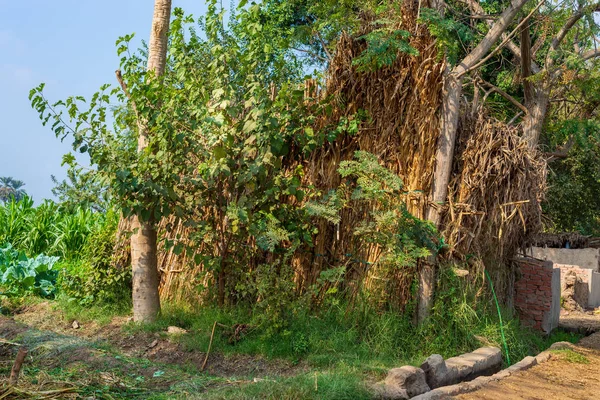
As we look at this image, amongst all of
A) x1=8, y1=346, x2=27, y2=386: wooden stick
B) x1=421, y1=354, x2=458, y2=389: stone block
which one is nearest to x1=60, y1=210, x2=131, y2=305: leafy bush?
x1=8, y1=346, x2=27, y2=386: wooden stick

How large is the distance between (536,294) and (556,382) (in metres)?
3.19

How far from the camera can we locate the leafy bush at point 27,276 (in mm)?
8805

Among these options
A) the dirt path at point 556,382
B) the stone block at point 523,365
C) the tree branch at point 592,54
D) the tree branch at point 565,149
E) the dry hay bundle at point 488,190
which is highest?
the tree branch at point 592,54

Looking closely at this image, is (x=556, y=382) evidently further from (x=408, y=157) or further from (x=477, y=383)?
(x=408, y=157)

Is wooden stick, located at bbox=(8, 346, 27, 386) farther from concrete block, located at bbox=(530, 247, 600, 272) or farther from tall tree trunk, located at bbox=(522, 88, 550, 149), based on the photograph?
concrete block, located at bbox=(530, 247, 600, 272)

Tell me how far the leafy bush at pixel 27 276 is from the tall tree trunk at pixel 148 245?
7.64ft

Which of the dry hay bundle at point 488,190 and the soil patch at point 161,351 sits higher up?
the dry hay bundle at point 488,190

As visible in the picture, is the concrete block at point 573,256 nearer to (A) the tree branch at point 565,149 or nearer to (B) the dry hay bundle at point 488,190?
(A) the tree branch at point 565,149

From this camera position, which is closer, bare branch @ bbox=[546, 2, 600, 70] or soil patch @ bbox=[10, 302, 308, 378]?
soil patch @ bbox=[10, 302, 308, 378]

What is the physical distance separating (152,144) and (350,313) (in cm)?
273

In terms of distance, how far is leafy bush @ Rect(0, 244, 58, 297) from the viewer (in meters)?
8.80

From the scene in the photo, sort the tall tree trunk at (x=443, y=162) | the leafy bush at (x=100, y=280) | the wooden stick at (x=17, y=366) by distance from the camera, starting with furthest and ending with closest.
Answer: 1. the leafy bush at (x=100, y=280)
2. the tall tree trunk at (x=443, y=162)
3. the wooden stick at (x=17, y=366)

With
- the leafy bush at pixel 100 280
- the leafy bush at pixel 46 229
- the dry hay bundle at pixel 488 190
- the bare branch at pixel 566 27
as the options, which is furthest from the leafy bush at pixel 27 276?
the bare branch at pixel 566 27

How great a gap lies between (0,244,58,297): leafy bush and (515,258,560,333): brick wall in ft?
21.8
